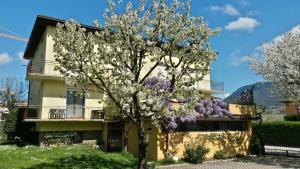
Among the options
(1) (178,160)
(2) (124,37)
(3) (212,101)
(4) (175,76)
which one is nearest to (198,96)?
(4) (175,76)

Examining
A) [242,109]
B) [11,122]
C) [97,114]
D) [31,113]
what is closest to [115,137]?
[97,114]

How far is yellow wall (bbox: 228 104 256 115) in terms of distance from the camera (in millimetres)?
26844

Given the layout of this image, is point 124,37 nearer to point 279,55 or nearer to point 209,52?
point 209,52

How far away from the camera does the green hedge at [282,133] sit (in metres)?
35.5

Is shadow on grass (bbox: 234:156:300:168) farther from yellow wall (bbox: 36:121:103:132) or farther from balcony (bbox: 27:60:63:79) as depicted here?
balcony (bbox: 27:60:63:79)

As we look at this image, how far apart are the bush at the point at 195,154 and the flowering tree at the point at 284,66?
935 cm

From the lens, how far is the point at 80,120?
25469 mm

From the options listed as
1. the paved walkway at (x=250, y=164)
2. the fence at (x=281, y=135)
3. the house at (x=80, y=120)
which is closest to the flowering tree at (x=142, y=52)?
the paved walkway at (x=250, y=164)

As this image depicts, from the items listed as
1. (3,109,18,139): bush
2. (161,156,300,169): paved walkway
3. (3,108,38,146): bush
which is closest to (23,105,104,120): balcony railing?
(3,108,38,146): bush

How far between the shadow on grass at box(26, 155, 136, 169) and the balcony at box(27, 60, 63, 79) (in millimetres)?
7996

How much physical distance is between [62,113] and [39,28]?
26.9 feet

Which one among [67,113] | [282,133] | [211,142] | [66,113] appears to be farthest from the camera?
[282,133]

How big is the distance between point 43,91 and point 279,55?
20.4 meters

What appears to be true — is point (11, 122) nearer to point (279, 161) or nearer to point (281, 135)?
point (279, 161)
